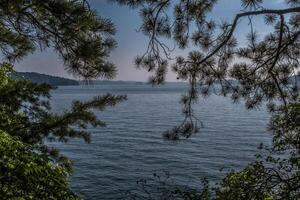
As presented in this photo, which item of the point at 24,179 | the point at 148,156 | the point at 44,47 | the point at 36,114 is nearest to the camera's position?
the point at 24,179

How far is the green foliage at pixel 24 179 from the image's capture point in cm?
379

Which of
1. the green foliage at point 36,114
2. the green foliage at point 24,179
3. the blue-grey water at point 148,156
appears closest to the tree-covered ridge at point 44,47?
the green foliage at point 24,179

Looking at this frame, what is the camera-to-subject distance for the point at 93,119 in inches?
597

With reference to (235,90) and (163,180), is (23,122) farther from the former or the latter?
(163,180)

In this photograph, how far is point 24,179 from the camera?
151 inches

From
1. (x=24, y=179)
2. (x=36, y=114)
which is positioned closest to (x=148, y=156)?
(x=36, y=114)

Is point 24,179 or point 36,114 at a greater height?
point 24,179

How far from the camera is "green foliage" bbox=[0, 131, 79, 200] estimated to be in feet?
12.4

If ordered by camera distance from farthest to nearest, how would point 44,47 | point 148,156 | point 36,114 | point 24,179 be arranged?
point 148,156 < point 36,114 < point 44,47 < point 24,179

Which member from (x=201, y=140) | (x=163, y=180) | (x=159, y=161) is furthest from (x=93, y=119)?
(x=201, y=140)

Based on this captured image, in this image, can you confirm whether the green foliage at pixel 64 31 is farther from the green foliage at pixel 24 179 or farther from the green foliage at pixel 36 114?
the green foliage at pixel 36 114

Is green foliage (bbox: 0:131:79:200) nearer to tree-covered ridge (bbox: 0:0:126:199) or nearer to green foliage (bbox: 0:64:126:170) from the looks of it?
tree-covered ridge (bbox: 0:0:126:199)

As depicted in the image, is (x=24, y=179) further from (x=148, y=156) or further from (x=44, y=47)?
(x=148, y=156)

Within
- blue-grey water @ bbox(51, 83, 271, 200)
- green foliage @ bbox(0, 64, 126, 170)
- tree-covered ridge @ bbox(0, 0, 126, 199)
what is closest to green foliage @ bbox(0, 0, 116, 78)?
tree-covered ridge @ bbox(0, 0, 126, 199)
